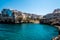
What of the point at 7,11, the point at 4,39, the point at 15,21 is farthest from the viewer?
the point at 7,11

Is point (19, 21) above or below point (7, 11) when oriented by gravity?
below

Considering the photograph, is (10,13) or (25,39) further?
(10,13)

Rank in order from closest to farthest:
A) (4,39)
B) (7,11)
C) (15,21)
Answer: (4,39)
(15,21)
(7,11)

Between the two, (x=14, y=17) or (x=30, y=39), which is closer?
(x=30, y=39)

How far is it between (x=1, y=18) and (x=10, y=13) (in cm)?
1019

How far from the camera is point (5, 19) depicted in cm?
11925

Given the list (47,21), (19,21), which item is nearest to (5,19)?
(19,21)

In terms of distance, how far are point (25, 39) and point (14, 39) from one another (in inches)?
121

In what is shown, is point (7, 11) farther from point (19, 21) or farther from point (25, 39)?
point (25, 39)

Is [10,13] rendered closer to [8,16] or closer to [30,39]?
[8,16]

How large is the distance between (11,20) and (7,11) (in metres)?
12.7

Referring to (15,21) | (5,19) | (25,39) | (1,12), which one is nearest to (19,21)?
(15,21)

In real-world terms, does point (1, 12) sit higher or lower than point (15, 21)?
higher

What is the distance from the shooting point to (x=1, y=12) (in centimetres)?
12625
